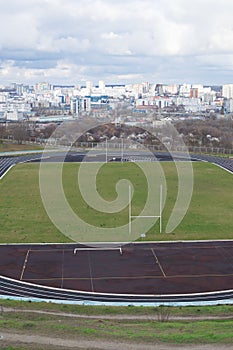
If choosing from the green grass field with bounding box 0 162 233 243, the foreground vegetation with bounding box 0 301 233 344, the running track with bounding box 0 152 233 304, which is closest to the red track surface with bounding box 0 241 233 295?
the running track with bounding box 0 152 233 304

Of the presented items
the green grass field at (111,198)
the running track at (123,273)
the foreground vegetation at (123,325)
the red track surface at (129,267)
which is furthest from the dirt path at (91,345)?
the green grass field at (111,198)

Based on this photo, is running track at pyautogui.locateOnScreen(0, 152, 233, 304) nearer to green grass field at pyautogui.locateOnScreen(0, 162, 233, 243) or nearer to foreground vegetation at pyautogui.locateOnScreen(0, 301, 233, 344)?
foreground vegetation at pyautogui.locateOnScreen(0, 301, 233, 344)

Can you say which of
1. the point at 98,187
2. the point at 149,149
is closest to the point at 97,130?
the point at 149,149

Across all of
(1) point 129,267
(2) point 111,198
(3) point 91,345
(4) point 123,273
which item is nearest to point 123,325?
(3) point 91,345

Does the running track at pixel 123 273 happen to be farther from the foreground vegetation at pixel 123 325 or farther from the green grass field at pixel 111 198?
the green grass field at pixel 111 198

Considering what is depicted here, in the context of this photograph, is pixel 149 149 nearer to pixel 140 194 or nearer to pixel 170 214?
pixel 140 194

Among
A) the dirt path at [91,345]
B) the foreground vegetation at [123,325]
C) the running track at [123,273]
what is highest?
the dirt path at [91,345]

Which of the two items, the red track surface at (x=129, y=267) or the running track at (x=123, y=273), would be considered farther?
the red track surface at (x=129, y=267)

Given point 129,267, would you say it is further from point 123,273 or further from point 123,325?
point 123,325
